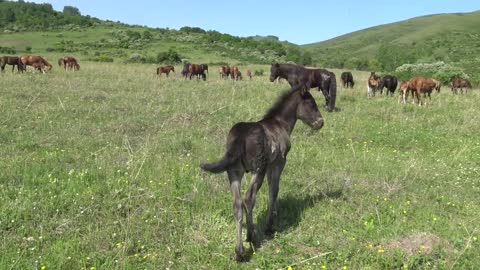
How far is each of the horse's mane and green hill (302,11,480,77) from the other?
4813cm

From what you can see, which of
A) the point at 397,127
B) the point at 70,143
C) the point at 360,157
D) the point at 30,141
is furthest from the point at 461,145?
the point at 30,141

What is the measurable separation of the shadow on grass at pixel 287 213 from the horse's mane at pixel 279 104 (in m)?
1.44

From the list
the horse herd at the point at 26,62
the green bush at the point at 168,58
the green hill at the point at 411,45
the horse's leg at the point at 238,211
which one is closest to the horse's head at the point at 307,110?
the horse's leg at the point at 238,211

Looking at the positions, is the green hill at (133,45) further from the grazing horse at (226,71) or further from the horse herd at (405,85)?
the horse herd at (405,85)

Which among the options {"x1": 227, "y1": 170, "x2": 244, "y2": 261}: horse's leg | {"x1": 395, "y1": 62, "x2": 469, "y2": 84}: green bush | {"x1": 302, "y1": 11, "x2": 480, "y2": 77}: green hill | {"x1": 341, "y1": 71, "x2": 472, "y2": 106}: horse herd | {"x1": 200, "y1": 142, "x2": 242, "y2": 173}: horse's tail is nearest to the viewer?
{"x1": 200, "y1": 142, "x2": 242, "y2": 173}: horse's tail

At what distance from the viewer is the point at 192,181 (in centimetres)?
738

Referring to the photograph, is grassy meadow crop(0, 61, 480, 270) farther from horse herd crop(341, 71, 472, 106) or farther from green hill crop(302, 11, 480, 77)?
green hill crop(302, 11, 480, 77)

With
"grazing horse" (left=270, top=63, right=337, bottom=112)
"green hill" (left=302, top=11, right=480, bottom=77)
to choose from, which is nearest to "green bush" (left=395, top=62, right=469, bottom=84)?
"green hill" (left=302, top=11, right=480, bottom=77)

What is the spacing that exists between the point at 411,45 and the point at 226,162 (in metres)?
117

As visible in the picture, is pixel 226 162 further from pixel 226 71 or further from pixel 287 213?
pixel 226 71

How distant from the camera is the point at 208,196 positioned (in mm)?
6770

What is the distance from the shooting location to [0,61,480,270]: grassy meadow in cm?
520

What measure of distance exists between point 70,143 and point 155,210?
4348 millimetres

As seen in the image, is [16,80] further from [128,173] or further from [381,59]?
[381,59]
